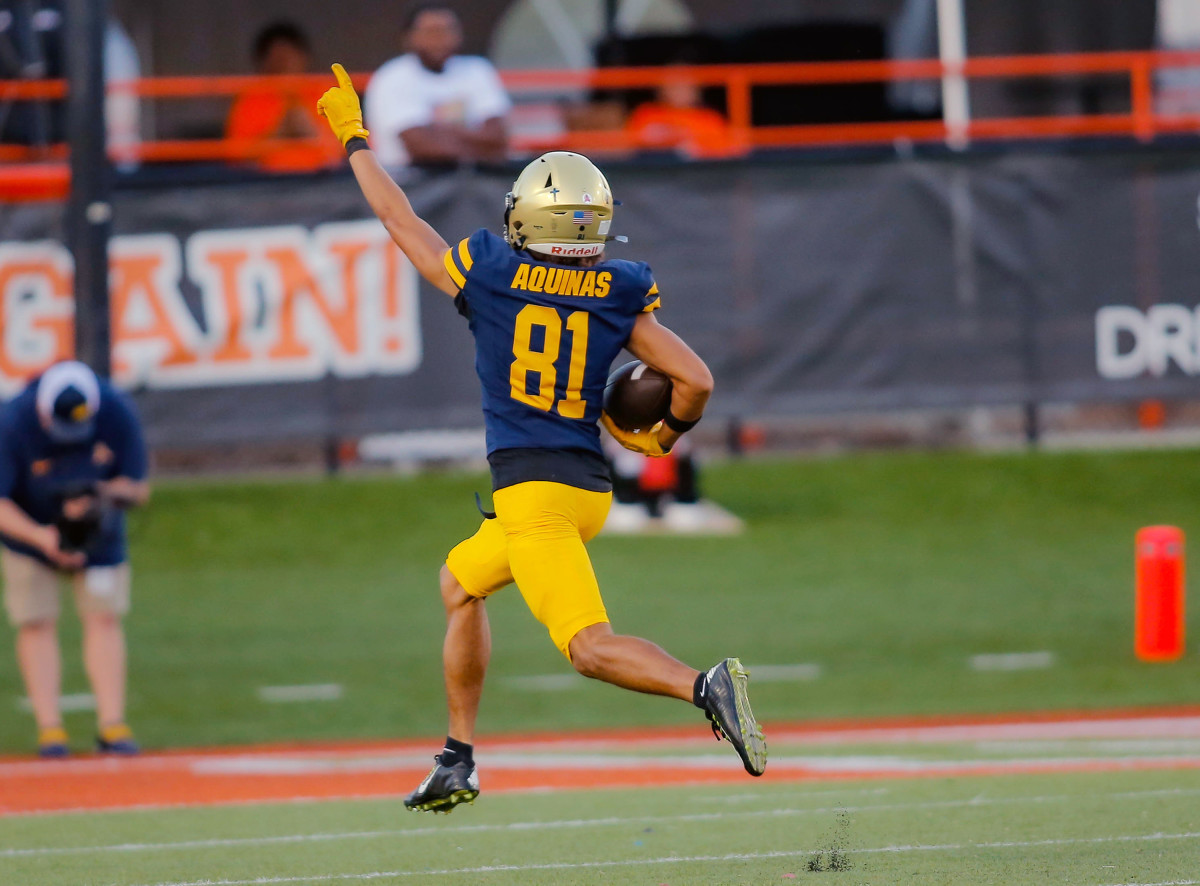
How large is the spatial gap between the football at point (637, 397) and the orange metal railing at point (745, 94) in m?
7.60

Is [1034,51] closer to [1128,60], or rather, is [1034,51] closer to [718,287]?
[1128,60]

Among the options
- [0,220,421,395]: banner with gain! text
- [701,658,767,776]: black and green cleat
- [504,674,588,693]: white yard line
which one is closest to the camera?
[701,658,767,776]: black and green cleat

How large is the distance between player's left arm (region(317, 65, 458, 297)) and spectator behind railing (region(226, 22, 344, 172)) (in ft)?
A: 24.6

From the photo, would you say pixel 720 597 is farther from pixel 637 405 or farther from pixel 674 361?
pixel 674 361

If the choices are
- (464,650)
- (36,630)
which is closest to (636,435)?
(464,650)

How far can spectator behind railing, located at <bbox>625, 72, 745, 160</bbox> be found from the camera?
1422 cm

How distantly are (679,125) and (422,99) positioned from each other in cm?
273

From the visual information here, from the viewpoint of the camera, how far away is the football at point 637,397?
5.83 m

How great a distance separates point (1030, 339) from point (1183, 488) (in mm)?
2556

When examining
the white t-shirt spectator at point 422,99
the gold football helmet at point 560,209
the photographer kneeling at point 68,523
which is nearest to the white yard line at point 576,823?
the gold football helmet at point 560,209

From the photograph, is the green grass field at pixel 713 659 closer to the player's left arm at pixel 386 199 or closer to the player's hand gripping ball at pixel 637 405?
the player's hand gripping ball at pixel 637 405

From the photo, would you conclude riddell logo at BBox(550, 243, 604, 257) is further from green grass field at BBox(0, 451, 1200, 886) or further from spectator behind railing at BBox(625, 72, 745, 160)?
spectator behind railing at BBox(625, 72, 745, 160)

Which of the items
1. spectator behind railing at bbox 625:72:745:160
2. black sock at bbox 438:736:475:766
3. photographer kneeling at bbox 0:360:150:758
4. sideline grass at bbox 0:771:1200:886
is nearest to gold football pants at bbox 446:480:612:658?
black sock at bbox 438:736:475:766

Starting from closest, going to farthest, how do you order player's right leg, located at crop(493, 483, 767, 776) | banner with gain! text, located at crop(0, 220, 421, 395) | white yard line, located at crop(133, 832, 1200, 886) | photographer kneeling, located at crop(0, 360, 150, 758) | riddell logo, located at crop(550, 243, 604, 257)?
player's right leg, located at crop(493, 483, 767, 776) < white yard line, located at crop(133, 832, 1200, 886) < riddell logo, located at crop(550, 243, 604, 257) < photographer kneeling, located at crop(0, 360, 150, 758) < banner with gain! text, located at crop(0, 220, 421, 395)
